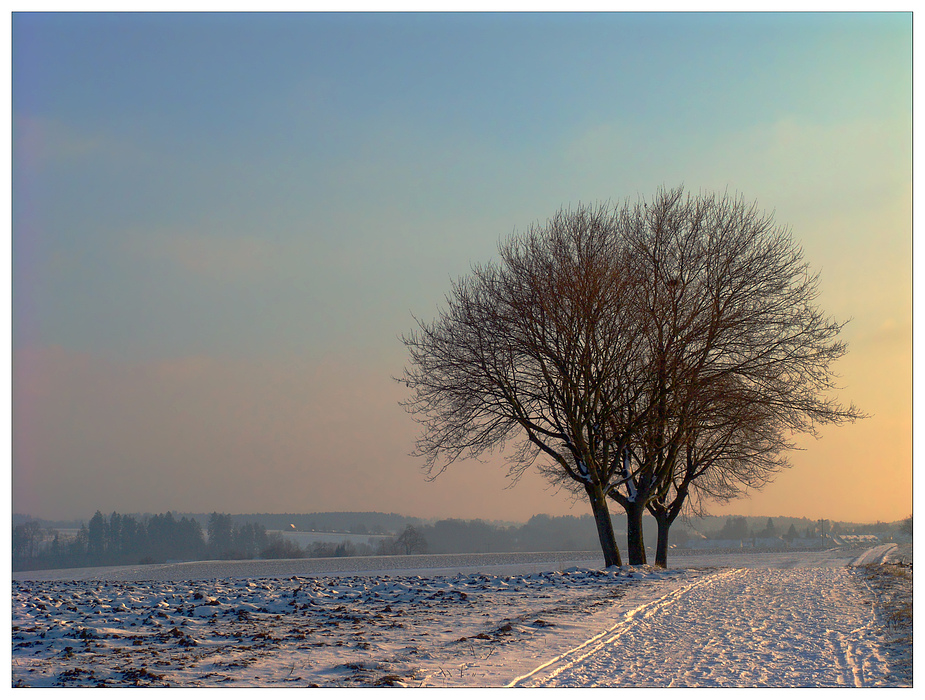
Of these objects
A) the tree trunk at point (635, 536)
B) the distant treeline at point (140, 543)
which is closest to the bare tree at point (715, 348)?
the tree trunk at point (635, 536)

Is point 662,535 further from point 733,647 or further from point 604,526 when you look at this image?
point 733,647

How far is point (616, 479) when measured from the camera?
19906 mm

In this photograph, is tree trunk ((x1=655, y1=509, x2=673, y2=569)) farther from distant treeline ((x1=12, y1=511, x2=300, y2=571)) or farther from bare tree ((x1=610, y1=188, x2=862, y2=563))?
distant treeline ((x1=12, y1=511, x2=300, y2=571))

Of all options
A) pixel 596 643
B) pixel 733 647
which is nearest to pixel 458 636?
pixel 596 643

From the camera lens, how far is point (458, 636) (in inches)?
301

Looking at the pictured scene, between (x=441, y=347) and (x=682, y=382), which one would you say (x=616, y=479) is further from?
(x=441, y=347)

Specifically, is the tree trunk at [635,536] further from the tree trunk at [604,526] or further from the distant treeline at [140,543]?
the distant treeline at [140,543]

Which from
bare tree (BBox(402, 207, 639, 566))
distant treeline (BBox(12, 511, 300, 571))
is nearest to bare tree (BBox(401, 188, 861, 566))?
bare tree (BBox(402, 207, 639, 566))

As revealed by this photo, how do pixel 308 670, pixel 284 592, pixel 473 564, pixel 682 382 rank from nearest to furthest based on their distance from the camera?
pixel 308 670
pixel 284 592
pixel 682 382
pixel 473 564

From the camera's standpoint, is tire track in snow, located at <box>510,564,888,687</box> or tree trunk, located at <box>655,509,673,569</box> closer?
tire track in snow, located at <box>510,564,888,687</box>

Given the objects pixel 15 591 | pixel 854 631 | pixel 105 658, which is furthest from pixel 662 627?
pixel 15 591

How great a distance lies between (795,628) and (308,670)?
558cm

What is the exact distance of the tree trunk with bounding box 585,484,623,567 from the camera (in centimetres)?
1788

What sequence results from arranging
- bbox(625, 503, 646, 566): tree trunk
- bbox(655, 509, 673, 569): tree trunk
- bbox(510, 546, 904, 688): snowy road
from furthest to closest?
bbox(655, 509, 673, 569): tree trunk → bbox(625, 503, 646, 566): tree trunk → bbox(510, 546, 904, 688): snowy road
